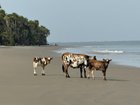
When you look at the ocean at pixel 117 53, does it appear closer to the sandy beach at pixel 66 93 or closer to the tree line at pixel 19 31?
the sandy beach at pixel 66 93

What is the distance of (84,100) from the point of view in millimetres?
10344

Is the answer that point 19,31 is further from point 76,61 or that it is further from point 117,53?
point 76,61

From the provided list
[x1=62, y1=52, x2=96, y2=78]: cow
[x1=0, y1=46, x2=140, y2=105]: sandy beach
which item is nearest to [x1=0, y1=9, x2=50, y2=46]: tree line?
[x1=62, y1=52, x2=96, y2=78]: cow

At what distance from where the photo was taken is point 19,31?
389 feet

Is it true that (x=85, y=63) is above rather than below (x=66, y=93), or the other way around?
above

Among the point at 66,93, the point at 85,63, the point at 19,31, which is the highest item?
the point at 19,31

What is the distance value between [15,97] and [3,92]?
3.13 feet

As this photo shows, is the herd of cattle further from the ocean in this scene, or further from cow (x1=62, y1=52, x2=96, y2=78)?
the ocean

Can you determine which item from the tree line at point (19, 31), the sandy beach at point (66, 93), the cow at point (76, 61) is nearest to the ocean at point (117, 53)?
the cow at point (76, 61)

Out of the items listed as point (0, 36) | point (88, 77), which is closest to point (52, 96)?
point (88, 77)

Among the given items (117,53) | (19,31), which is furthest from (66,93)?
(19,31)

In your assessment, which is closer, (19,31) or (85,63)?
(85,63)

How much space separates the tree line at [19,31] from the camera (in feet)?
344

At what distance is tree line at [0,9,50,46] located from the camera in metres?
105
